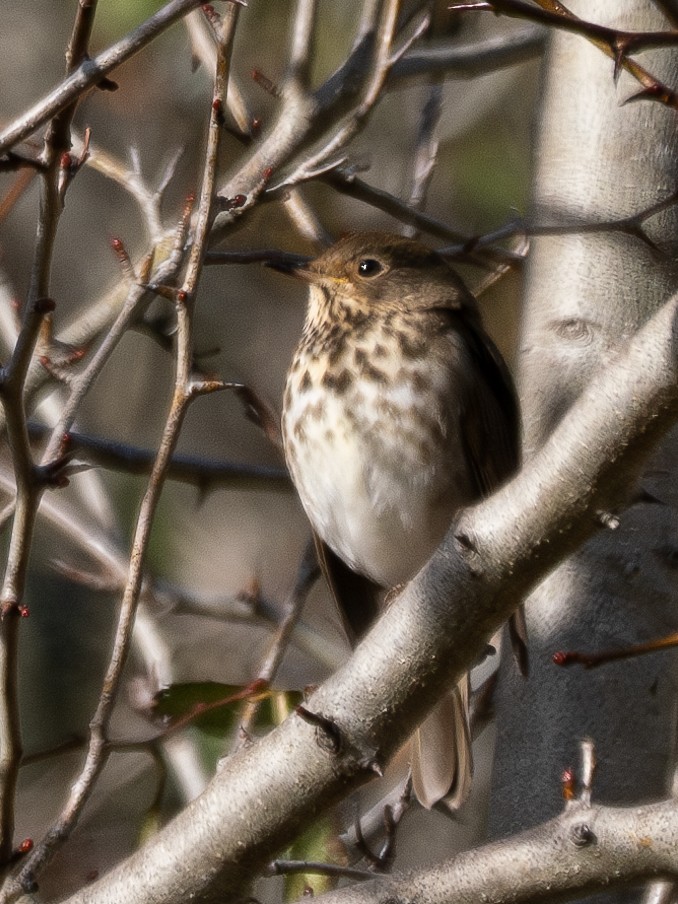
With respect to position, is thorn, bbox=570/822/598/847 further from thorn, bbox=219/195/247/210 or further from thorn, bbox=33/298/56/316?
thorn, bbox=219/195/247/210

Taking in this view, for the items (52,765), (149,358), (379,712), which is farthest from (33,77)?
(379,712)

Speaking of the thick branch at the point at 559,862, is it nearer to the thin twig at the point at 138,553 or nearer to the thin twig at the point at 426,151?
the thin twig at the point at 138,553

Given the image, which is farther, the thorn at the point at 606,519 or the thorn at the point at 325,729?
the thorn at the point at 325,729

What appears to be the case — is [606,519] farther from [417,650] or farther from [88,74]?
[88,74]

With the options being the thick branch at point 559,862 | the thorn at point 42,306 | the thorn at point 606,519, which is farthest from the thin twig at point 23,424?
the thorn at point 606,519

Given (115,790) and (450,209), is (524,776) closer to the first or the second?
(115,790)

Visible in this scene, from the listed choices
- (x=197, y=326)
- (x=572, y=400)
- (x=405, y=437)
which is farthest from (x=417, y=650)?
(x=197, y=326)
